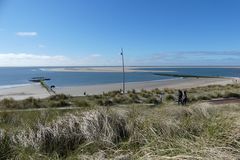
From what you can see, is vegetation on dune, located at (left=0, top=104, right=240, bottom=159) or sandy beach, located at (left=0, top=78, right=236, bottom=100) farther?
sandy beach, located at (left=0, top=78, right=236, bottom=100)

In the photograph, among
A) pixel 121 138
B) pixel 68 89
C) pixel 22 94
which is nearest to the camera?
pixel 121 138

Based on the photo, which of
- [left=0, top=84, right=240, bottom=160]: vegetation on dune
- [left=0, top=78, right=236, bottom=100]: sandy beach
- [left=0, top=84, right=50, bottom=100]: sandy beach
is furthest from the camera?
[left=0, top=78, right=236, bottom=100]: sandy beach

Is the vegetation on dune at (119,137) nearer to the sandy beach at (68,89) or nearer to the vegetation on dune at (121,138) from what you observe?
the vegetation on dune at (121,138)

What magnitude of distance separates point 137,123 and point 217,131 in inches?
68.3

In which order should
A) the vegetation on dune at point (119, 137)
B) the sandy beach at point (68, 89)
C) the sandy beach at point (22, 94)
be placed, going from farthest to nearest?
the sandy beach at point (68, 89) < the sandy beach at point (22, 94) < the vegetation on dune at point (119, 137)

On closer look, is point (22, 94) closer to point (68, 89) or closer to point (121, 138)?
point (68, 89)

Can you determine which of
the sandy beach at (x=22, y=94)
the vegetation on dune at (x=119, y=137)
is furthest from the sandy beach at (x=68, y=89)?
the vegetation on dune at (x=119, y=137)

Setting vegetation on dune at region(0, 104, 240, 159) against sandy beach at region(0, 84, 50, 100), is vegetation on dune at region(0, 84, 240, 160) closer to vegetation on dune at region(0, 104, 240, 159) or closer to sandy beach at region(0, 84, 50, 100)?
vegetation on dune at region(0, 104, 240, 159)

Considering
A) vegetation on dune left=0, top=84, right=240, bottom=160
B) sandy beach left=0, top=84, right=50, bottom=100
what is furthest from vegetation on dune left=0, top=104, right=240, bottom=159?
sandy beach left=0, top=84, right=50, bottom=100

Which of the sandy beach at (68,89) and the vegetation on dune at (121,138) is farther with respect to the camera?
the sandy beach at (68,89)

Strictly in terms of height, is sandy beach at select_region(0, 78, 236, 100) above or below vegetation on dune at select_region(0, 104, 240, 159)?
below

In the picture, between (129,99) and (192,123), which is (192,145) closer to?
(192,123)

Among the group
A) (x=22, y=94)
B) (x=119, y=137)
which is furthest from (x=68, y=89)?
(x=119, y=137)

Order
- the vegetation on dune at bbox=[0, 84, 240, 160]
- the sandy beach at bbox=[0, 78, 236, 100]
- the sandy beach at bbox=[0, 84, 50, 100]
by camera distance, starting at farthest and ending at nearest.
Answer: the sandy beach at bbox=[0, 78, 236, 100] → the sandy beach at bbox=[0, 84, 50, 100] → the vegetation on dune at bbox=[0, 84, 240, 160]
